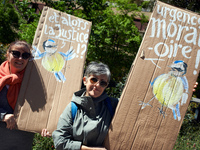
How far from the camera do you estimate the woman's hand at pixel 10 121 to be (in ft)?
6.59

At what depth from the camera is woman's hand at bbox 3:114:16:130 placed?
201 cm

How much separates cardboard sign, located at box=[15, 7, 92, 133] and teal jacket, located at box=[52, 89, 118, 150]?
20.0 inches

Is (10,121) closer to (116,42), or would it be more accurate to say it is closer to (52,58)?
(52,58)

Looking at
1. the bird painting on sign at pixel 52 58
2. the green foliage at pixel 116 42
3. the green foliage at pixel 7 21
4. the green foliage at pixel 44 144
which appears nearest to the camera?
the bird painting on sign at pixel 52 58

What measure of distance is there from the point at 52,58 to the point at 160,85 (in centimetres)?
120

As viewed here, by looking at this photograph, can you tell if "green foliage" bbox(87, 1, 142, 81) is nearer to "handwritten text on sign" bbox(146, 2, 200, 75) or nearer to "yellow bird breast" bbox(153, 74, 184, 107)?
"handwritten text on sign" bbox(146, 2, 200, 75)

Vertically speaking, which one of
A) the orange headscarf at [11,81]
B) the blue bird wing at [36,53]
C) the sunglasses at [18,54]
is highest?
the blue bird wing at [36,53]

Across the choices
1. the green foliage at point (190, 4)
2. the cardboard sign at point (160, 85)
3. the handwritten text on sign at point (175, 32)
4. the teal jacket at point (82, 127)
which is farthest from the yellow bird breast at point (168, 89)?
the green foliage at point (190, 4)

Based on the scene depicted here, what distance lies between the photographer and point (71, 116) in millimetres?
1725

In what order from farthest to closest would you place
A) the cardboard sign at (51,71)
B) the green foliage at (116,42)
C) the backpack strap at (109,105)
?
1. the green foliage at (116,42)
2. the cardboard sign at (51,71)
3. the backpack strap at (109,105)

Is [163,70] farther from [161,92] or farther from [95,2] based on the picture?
[95,2]

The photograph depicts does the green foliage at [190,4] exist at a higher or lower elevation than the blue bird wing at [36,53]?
higher

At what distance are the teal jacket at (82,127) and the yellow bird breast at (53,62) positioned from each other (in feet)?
2.12

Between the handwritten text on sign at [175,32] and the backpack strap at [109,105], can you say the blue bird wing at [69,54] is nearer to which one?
the backpack strap at [109,105]
